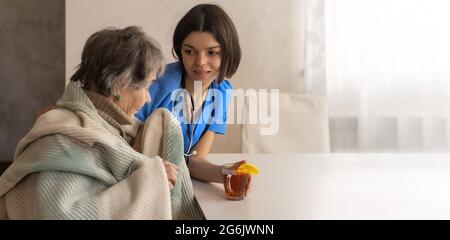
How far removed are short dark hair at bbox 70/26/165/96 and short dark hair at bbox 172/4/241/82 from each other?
58 cm

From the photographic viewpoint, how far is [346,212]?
1150 mm

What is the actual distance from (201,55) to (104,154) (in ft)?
2.45

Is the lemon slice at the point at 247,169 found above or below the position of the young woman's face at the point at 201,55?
below

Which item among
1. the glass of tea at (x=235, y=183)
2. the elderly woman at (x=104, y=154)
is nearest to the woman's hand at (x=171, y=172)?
the elderly woman at (x=104, y=154)

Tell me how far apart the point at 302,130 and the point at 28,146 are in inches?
65.6

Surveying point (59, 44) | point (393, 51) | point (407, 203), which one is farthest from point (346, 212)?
point (59, 44)

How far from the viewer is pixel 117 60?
3.86ft

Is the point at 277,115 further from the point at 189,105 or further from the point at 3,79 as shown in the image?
the point at 3,79

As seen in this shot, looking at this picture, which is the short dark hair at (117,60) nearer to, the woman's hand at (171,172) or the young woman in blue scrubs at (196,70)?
the woman's hand at (171,172)

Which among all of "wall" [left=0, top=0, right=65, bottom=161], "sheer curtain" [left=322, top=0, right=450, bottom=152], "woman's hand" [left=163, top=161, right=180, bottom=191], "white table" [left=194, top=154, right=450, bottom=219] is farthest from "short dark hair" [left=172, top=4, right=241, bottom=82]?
"wall" [left=0, top=0, right=65, bottom=161]

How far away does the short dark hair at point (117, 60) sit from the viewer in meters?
1.17

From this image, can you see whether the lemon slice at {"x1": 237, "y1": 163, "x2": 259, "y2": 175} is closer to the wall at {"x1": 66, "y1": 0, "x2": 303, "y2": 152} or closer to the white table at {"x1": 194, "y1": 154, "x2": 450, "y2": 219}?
the white table at {"x1": 194, "y1": 154, "x2": 450, "y2": 219}

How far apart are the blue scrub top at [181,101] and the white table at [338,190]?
0.13m

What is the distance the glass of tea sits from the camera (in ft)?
4.10
